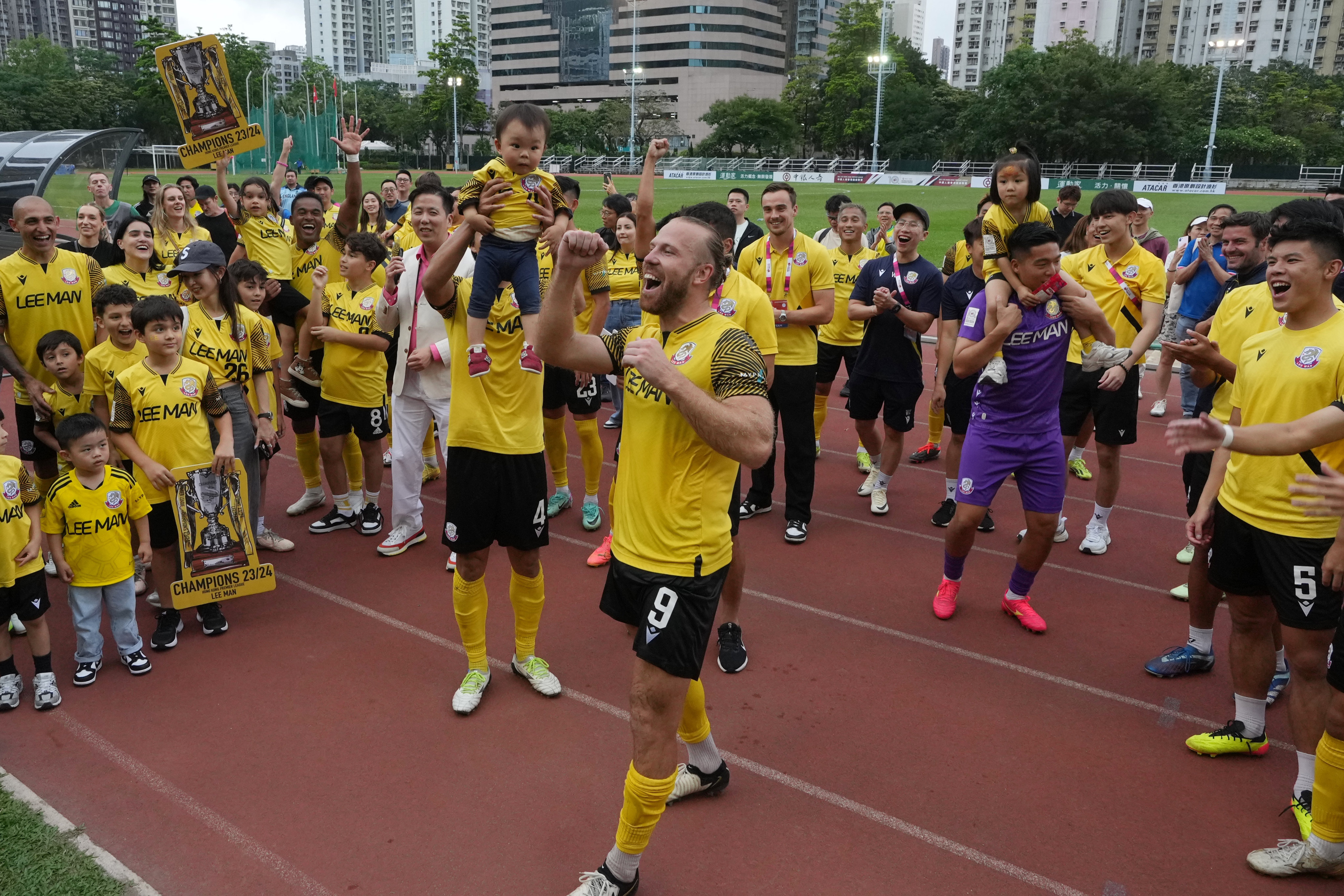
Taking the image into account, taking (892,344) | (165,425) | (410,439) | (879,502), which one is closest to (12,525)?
(165,425)

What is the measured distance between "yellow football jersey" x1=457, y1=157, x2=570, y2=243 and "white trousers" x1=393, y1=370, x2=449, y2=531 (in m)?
2.06

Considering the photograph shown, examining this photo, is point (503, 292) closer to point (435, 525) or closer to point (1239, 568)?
point (435, 525)

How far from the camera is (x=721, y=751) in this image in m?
4.34

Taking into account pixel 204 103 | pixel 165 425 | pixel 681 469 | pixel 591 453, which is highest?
pixel 204 103

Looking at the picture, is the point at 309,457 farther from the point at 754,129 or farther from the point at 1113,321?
the point at 754,129

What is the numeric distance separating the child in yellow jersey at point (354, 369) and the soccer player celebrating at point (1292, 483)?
5540 millimetres

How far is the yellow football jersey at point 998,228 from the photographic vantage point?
5764 millimetres

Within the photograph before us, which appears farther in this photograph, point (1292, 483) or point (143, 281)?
point (143, 281)

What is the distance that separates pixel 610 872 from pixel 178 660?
10.6 ft

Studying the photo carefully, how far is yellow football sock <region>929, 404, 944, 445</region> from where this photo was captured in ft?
30.3

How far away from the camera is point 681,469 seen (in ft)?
10.5

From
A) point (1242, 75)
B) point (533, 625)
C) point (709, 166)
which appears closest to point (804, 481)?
point (533, 625)

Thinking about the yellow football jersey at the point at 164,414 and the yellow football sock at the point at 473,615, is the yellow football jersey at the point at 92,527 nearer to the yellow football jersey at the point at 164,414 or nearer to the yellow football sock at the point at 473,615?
the yellow football jersey at the point at 164,414

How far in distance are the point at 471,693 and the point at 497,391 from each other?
5.06ft
